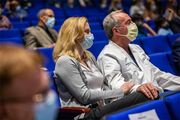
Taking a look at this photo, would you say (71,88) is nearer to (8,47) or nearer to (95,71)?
(95,71)

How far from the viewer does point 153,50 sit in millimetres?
3258

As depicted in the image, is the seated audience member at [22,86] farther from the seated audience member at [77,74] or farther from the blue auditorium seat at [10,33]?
the blue auditorium seat at [10,33]

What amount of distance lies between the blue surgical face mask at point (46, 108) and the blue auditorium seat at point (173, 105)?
669 mm

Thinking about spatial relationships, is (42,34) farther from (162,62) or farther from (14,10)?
(14,10)

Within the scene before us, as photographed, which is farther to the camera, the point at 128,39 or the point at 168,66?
the point at 168,66

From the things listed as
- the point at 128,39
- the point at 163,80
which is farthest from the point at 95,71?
the point at 163,80

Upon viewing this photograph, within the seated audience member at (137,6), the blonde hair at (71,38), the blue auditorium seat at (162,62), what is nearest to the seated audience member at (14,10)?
the seated audience member at (137,6)

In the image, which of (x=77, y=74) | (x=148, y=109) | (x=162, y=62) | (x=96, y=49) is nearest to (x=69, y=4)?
(x=96, y=49)

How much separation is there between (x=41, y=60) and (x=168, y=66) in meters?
2.00

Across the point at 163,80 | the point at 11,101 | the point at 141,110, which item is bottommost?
the point at 163,80

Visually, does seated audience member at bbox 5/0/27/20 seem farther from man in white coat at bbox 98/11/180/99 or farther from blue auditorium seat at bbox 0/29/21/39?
man in white coat at bbox 98/11/180/99

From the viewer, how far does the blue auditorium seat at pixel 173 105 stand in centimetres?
128

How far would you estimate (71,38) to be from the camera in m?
1.79

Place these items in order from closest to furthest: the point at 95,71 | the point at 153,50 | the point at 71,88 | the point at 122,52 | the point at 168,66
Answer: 1. the point at 71,88
2. the point at 95,71
3. the point at 122,52
4. the point at 168,66
5. the point at 153,50
